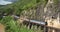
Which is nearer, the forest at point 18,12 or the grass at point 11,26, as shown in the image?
the forest at point 18,12

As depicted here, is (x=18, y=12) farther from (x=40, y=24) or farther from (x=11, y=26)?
(x=40, y=24)

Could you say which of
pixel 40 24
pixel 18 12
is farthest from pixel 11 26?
pixel 40 24

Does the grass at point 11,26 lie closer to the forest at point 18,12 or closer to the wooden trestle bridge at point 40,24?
the forest at point 18,12

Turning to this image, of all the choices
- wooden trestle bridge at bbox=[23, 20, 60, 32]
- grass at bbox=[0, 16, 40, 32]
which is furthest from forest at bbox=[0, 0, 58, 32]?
wooden trestle bridge at bbox=[23, 20, 60, 32]

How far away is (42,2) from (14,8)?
96 centimetres

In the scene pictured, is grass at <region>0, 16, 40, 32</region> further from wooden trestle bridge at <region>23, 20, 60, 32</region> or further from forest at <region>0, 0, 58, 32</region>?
wooden trestle bridge at <region>23, 20, 60, 32</region>

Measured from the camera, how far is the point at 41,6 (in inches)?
183

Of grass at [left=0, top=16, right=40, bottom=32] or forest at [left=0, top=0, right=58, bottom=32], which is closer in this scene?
forest at [left=0, top=0, right=58, bottom=32]

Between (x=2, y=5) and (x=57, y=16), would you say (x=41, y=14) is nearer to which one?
(x=57, y=16)

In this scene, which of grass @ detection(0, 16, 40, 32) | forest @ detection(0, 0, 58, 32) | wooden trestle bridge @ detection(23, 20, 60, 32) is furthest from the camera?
grass @ detection(0, 16, 40, 32)

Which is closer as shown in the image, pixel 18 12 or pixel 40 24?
pixel 40 24

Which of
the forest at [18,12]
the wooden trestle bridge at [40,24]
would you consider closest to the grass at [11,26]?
the forest at [18,12]

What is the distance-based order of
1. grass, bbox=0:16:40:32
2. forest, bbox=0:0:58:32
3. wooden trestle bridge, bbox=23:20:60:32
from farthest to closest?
grass, bbox=0:16:40:32, forest, bbox=0:0:58:32, wooden trestle bridge, bbox=23:20:60:32

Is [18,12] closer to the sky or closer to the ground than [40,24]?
closer to the sky
